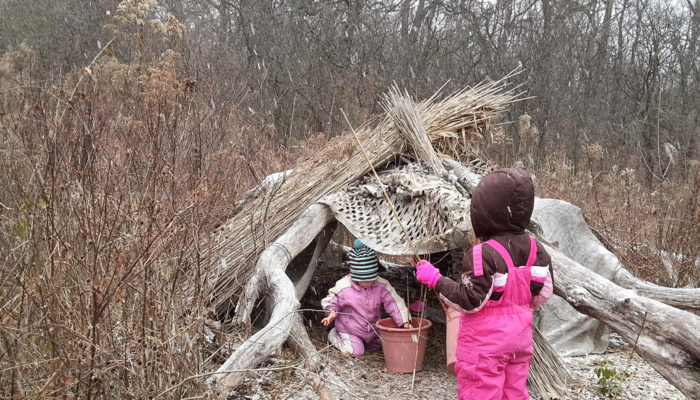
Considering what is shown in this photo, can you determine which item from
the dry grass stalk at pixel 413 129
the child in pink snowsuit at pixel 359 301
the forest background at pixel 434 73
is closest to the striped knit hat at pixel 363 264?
the child in pink snowsuit at pixel 359 301

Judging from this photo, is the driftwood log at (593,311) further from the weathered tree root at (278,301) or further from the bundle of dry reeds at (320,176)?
the bundle of dry reeds at (320,176)

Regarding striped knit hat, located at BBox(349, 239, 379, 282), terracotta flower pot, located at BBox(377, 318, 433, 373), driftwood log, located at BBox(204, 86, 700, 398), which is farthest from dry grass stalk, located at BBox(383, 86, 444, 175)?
terracotta flower pot, located at BBox(377, 318, 433, 373)

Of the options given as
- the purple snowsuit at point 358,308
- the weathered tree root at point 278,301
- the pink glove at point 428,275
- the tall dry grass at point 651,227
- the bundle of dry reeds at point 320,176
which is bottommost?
the tall dry grass at point 651,227

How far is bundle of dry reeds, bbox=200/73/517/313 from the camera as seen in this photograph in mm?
4027

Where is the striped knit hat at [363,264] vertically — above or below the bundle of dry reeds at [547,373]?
above

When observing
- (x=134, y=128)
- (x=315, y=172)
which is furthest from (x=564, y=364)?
(x=134, y=128)

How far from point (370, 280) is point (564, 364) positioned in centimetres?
134

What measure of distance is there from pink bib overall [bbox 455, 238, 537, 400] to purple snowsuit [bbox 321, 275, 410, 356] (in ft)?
4.22

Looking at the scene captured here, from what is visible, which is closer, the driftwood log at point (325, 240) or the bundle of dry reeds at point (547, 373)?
the driftwood log at point (325, 240)

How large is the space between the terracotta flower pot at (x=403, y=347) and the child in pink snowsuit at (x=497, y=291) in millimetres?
1002

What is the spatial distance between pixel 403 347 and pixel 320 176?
147cm

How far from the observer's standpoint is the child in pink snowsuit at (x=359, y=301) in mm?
4109

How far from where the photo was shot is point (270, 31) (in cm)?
1132

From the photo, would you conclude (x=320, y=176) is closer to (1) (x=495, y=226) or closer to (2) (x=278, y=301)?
(2) (x=278, y=301)
